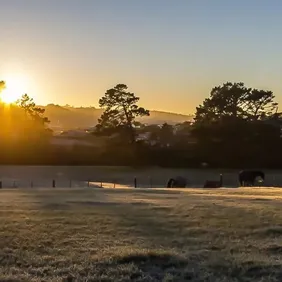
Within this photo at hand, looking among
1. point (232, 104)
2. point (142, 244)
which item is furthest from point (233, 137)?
point (142, 244)

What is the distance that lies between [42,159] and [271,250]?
63824 millimetres

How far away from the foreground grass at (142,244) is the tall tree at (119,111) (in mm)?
58032

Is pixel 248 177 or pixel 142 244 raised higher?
pixel 248 177

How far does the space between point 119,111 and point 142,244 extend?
213 feet

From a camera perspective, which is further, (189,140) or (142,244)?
(189,140)

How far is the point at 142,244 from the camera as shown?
10297 millimetres

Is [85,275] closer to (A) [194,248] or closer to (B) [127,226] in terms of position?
(A) [194,248]

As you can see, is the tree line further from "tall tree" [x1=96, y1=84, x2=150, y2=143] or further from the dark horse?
the dark horse

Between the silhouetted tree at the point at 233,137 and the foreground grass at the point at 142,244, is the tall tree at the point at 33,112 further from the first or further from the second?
the foreground grass at the point at 142,244

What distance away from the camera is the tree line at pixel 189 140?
6875cm

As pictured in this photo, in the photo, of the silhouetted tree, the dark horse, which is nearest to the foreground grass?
the dark horse

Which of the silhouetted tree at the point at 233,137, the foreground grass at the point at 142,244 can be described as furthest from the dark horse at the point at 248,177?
the foreground grass at the point at 142,244

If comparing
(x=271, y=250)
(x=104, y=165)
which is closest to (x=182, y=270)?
(x=271, y=250)

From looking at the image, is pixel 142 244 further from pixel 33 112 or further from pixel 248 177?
pixel 33 112
